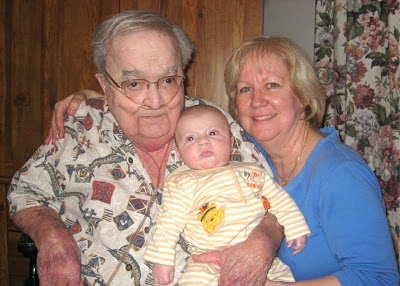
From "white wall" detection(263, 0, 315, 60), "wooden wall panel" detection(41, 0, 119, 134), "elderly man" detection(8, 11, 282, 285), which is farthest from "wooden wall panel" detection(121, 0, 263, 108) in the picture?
"elderly man" detection(8, 11, 282, 285)

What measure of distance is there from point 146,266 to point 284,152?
0.83 m

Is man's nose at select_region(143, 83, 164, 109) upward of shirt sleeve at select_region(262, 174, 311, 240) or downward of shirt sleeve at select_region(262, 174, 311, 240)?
upward

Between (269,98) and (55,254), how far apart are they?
1.11 metres

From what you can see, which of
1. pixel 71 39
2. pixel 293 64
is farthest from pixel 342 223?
pixel 71 39

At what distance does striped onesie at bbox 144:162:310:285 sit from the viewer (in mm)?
1179

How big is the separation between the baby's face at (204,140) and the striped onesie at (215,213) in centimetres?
4

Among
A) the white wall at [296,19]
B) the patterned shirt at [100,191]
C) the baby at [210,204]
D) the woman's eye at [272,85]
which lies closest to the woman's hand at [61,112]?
the patterned shirt at [100,191]

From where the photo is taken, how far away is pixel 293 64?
1506 mm

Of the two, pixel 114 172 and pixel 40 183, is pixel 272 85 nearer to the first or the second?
pixel 114 172

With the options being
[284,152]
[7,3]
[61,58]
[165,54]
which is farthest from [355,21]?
[7,3]

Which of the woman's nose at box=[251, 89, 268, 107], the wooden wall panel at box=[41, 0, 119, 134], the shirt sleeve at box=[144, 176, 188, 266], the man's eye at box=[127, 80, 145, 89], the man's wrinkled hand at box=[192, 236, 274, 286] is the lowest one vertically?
the man's wrinkled hand at box=[192, 236, 274, 286]

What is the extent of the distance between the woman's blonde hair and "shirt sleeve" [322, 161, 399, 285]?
420mm

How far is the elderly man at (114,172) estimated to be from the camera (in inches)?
52.6

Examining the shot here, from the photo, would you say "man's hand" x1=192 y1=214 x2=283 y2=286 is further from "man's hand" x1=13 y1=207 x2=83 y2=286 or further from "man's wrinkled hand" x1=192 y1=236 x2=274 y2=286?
"man's hand" x1=13 y1=207 x2=83 y2=286
